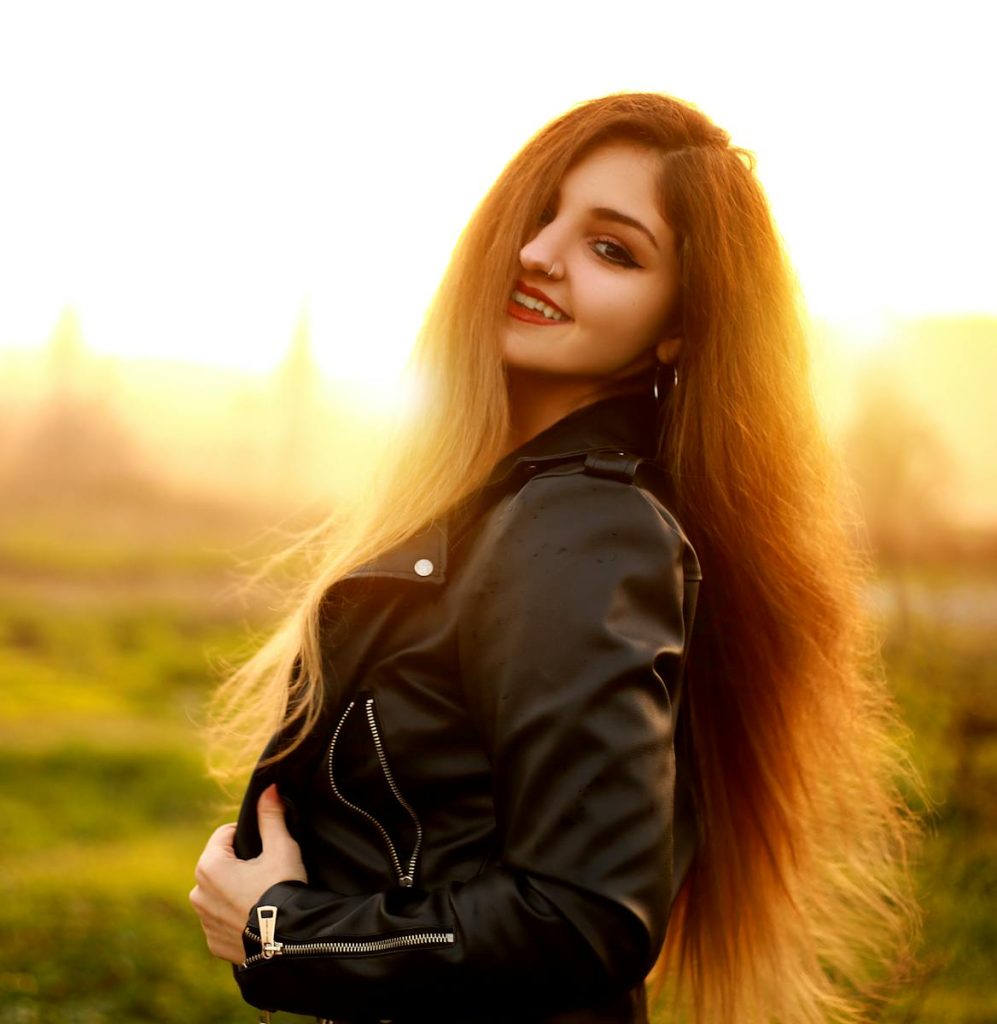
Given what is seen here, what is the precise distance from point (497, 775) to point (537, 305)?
0.86 metres

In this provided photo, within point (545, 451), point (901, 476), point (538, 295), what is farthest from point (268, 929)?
point (901, 476)

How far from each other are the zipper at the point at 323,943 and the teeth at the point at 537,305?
1020 mm

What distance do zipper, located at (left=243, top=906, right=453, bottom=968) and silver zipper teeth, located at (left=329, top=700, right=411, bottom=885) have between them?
5.8 inches

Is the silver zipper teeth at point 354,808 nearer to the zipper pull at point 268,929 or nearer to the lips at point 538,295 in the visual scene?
the zipper pull at point 268,929

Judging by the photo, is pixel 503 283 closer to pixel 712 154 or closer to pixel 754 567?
pixel 712 154

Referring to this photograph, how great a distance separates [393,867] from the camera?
5.45ft

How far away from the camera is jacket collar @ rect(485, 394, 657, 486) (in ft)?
6.21

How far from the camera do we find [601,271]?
193cm

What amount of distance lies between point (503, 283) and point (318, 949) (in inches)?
43.7

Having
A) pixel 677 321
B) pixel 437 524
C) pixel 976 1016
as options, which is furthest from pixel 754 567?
pixel 976 1016

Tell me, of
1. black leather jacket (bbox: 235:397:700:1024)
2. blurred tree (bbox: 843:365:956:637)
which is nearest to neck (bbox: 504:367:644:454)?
black leather jacket (bbox: 235:397:700:1024)

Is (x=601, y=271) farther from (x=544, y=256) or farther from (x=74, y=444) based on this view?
(x=74, y=444)

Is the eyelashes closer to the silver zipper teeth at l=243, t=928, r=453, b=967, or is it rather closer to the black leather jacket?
the black leather jacket

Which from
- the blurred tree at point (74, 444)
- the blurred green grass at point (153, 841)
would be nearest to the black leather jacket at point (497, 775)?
the blurred green grass at point (153, 841)
